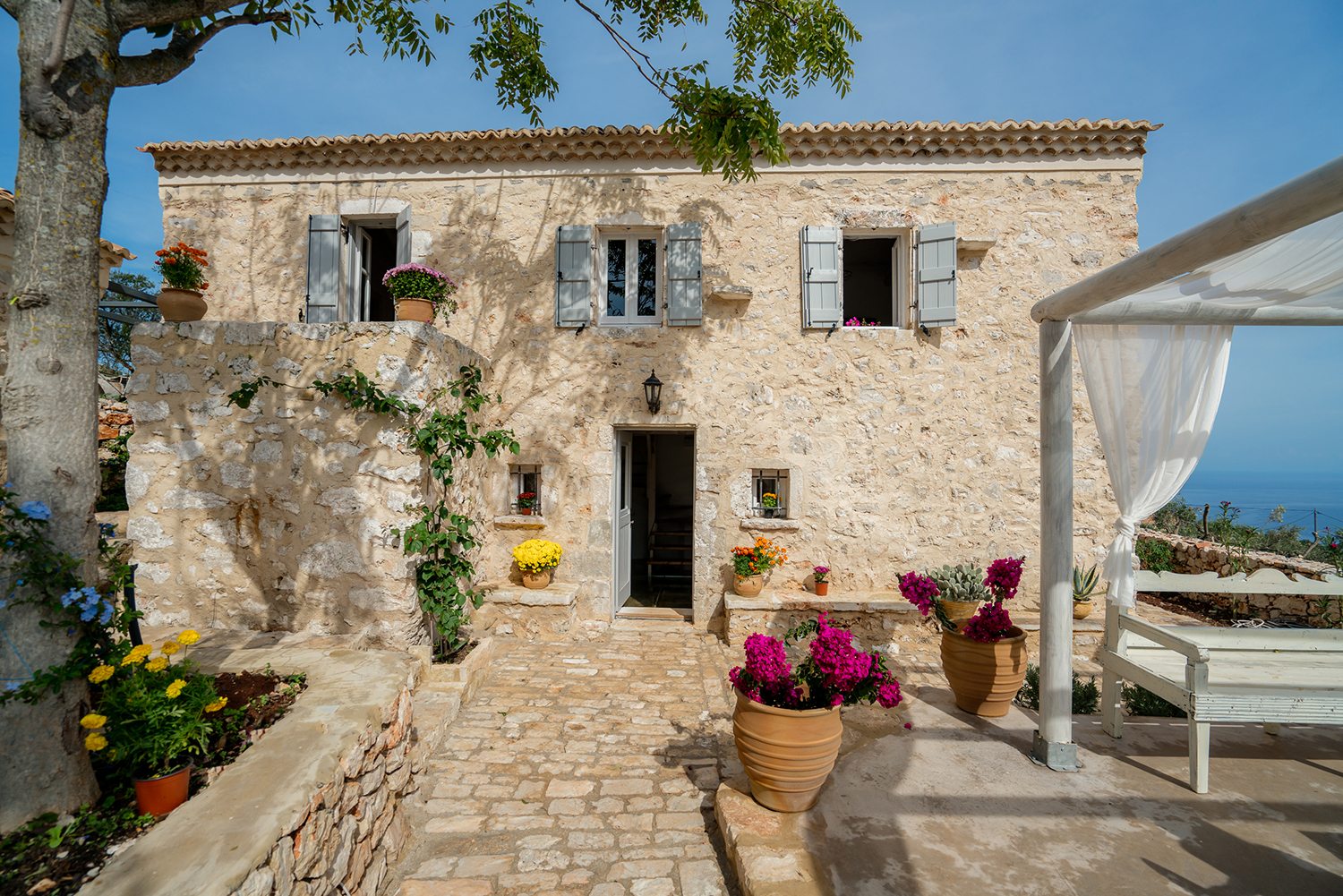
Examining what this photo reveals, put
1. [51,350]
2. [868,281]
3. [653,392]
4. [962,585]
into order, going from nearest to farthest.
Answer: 1. [51,350]
2. [962,585]
3. [653,392]
4. [868,281]

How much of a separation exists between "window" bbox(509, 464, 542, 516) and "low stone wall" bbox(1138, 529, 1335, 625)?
7364 millimetres

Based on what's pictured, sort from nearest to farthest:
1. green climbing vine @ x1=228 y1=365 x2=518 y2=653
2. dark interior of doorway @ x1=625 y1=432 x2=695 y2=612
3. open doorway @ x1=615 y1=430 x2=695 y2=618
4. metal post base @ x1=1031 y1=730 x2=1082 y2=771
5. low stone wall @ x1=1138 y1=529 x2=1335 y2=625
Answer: metal post base @ x1=1031 y1=730 x2=1082 y2=771, green climbing vine @ x1=228 y1=365 x2=518 y2=653, low stone wall @ x1=1138 y1=529 x2=1335 y2=625, open doorway @ x1=615 y1=430 x2=695 y2=618, dark interior of doorway @ x1=625 y1=432 x2=695 y2=612

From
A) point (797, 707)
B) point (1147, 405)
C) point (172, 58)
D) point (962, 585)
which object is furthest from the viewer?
point (962, 585)

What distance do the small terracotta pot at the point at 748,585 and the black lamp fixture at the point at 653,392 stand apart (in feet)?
6.58

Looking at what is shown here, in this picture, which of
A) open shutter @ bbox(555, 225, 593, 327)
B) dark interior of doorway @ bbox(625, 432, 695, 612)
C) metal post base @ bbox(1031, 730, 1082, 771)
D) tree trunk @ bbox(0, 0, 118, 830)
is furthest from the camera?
dark interior of doorway @ bbox(625, 432, 695, 612)

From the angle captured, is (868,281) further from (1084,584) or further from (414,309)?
(414,309)

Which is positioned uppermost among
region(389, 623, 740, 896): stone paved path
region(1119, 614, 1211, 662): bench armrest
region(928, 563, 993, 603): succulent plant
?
region(1119, 614, 1211, 662): bench armrest

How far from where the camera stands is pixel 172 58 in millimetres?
2473

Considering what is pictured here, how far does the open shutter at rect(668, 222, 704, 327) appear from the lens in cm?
582

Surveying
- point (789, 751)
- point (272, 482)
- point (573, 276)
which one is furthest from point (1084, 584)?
point (272, 482)

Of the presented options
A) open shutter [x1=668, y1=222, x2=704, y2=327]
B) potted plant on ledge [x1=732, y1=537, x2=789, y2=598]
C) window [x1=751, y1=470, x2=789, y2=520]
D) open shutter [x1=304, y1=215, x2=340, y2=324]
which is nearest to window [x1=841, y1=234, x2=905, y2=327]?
open shutter [x1=668, y1=222, x2=704, y2=327]

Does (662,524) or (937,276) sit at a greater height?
(937,276)

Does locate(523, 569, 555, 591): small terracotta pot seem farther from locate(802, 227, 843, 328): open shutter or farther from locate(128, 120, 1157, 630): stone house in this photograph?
locate(802, 227, 843, 328): open shutter

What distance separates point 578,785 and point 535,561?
2.67 metres
